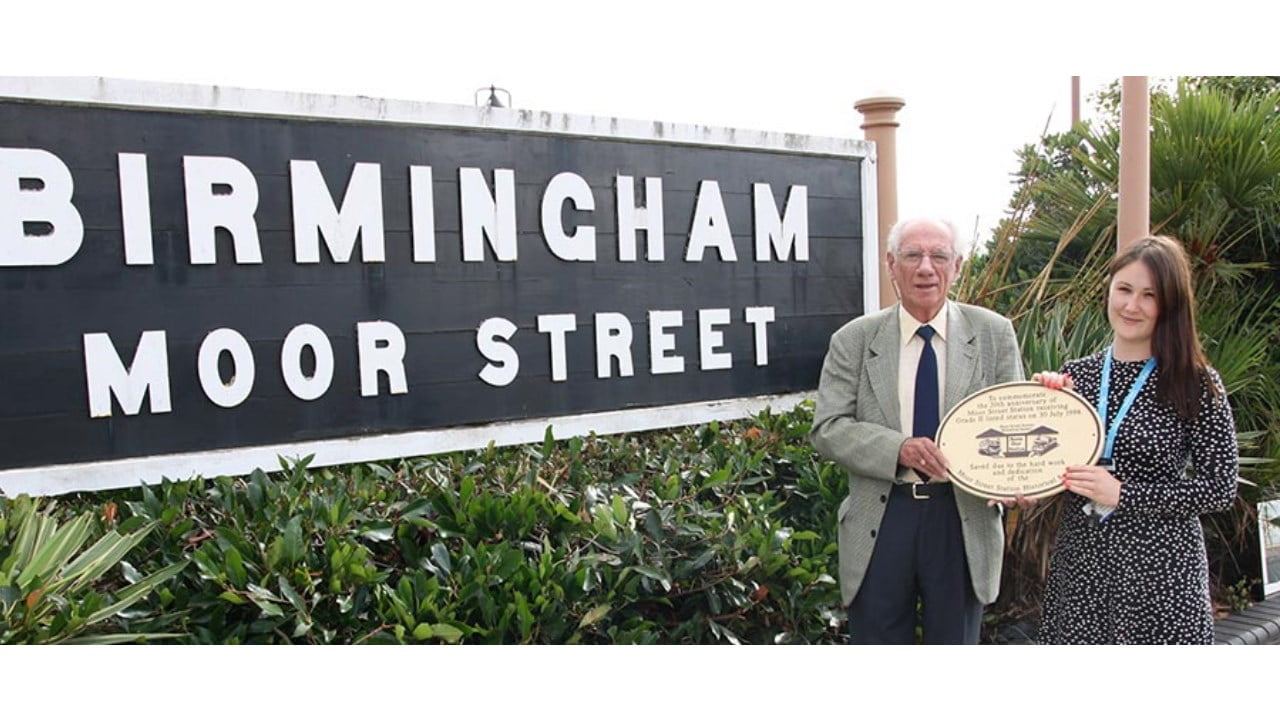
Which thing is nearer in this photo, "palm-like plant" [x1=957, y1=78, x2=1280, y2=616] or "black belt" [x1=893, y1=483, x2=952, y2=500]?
"black belt" [x1=893, y1=483, x2=952, y2=500]

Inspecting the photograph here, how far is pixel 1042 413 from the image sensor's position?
2.43m

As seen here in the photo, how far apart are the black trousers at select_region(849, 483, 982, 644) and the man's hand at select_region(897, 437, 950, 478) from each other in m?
0.11

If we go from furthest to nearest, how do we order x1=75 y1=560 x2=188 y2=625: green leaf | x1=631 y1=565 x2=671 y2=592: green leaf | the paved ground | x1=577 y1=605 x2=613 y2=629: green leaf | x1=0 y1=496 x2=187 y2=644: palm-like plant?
the paved ground → x1=631 y1=565 x2=671 y2=592: green leaf → x1=577 y1=605 x2=613 y2=629: green leaf → x1=75 y1=560 x2=188 y2=625: green leaf → x1=0 y1=496 x2=187 y2=644: palm-like plant

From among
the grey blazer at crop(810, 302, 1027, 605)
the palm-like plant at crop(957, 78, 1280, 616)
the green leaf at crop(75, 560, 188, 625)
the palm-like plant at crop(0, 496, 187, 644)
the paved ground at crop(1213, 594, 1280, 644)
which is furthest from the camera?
the palm-like plant at crop(957, 78, 1280, 616)

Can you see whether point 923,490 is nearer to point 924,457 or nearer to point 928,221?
point 924,457

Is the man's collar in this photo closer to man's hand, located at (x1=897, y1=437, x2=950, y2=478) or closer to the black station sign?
man's hand, located at (x1=897, y1=437, x2=950, y2=478)

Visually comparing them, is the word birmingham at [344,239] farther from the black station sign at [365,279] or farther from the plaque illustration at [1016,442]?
the plaque illustration at [1016,442]

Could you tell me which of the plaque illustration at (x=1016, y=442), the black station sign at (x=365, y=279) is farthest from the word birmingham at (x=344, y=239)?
the plaque illustration at (x=1016, y=442)

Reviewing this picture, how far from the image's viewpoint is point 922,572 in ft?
8.42

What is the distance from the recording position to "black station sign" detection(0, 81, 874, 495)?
3.27 metres

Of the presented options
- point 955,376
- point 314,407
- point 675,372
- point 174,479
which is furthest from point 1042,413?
point 174,479

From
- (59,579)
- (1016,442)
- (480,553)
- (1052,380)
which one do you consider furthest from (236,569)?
→ (1052,380)

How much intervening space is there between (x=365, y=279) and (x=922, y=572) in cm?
227

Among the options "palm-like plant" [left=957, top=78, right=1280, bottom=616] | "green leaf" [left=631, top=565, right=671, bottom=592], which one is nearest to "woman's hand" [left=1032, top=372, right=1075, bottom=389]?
"green leaf" [left=631, top=565, right=671, bottom=592]
